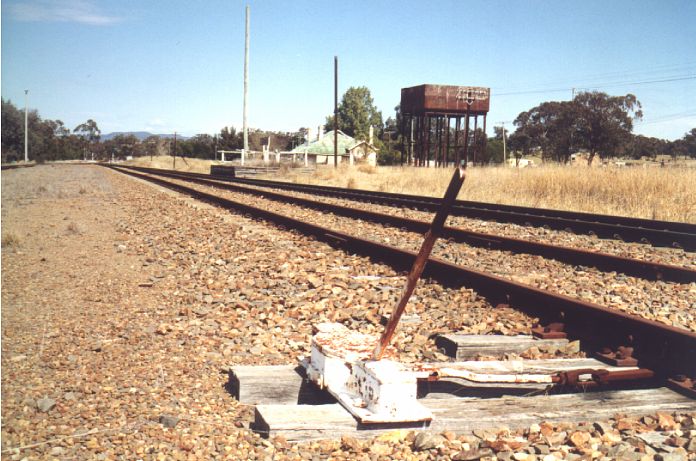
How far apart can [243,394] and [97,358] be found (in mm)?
1049

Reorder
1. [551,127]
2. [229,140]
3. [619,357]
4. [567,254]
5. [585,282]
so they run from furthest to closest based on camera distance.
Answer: [229,140], [551,127], [567,254], [585,282], [619,357]

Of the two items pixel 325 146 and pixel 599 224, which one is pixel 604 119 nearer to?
pixel 325 146

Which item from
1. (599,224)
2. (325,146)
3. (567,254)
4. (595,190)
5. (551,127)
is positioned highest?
(551,127)

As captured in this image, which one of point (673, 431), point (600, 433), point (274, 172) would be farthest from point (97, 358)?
point (274, 172)

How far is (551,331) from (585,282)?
1968mm

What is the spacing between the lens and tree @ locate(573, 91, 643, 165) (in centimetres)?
6116

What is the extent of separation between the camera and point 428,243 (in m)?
2.31

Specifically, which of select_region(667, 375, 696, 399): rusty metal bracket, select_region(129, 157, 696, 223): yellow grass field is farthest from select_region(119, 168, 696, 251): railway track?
select_region(667, 375, 696, 399): rusty metal bracket

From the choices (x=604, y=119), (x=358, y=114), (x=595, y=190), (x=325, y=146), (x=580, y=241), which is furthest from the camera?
(x=358, y=114)

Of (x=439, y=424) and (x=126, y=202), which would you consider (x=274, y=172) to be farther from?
(x=439, y=424)

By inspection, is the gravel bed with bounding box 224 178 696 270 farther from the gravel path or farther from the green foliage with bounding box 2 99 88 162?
the green foliage with bounding box 2 99 88 162

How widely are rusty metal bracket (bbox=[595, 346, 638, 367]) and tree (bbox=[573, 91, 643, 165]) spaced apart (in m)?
61.1

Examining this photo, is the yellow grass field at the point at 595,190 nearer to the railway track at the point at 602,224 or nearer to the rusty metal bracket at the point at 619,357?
the railway track at the point at 602,224

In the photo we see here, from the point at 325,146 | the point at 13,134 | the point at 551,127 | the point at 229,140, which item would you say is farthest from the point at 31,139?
the point at 551,127
